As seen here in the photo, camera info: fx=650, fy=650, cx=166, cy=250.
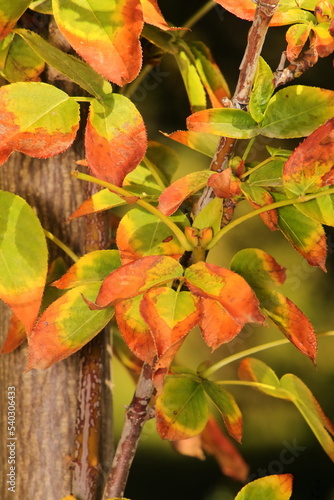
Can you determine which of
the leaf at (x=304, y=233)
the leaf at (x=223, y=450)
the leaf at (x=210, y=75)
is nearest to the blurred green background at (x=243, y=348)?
the leaf at (x=223, y=450)

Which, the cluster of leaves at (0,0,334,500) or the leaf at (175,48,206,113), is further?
the leaf at (175,48,206,113)

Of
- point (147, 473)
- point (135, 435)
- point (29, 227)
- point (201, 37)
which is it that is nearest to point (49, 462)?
point (135, 435)

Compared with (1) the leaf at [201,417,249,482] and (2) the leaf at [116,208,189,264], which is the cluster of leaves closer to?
(2) the leaf at [116,208,189,264]

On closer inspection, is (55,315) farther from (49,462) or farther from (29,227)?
(49,462)

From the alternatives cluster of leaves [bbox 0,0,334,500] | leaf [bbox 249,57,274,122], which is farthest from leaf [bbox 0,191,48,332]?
leaf [bbox 249,57,274,122]

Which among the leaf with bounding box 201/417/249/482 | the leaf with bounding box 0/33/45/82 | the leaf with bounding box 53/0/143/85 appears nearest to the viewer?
the leaf with bounding box 53/0/143/85

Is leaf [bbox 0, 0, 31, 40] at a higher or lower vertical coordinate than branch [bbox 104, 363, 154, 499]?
higher

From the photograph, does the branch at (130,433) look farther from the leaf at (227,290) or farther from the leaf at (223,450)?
the leaf at (223,450)
